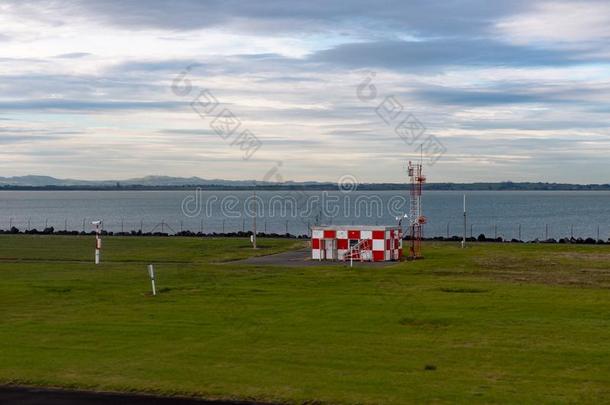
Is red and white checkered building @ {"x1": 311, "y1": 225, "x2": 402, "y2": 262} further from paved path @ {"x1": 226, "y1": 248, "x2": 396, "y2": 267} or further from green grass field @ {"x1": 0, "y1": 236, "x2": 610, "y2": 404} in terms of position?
green grass field @ {"x1": 0, "y1": 236, "x2": 610, "y2": 404}

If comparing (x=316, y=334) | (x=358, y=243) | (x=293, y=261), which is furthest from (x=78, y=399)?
(x=358, y=243)

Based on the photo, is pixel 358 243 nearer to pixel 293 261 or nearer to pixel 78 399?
pixel 293 261

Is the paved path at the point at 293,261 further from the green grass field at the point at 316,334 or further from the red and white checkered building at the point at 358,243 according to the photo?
the green grass field at the point at 316,334

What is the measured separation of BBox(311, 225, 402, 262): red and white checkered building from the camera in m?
45.0

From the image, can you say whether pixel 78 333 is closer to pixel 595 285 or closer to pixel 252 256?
pixel 595 285

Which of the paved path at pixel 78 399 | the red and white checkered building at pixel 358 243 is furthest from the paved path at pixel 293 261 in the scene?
the paved path at pixel 78 399

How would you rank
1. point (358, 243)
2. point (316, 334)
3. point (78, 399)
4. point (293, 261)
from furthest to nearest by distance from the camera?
point (358, 243) < point (293, 261) < point (316, 334) < point (78, 399)

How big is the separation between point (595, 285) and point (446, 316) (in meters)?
11.0

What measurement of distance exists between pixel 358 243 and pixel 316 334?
26072 mm

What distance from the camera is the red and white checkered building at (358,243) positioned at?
44969mm

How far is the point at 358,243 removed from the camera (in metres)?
45.3

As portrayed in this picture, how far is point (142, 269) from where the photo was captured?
3766 cm

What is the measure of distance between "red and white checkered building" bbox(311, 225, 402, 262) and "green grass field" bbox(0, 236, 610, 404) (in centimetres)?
944

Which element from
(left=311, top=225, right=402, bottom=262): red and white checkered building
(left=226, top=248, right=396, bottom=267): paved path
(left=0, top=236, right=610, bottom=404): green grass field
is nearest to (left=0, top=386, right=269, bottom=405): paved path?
(left=0, top=236, right=610, bottom=404): green grass field
